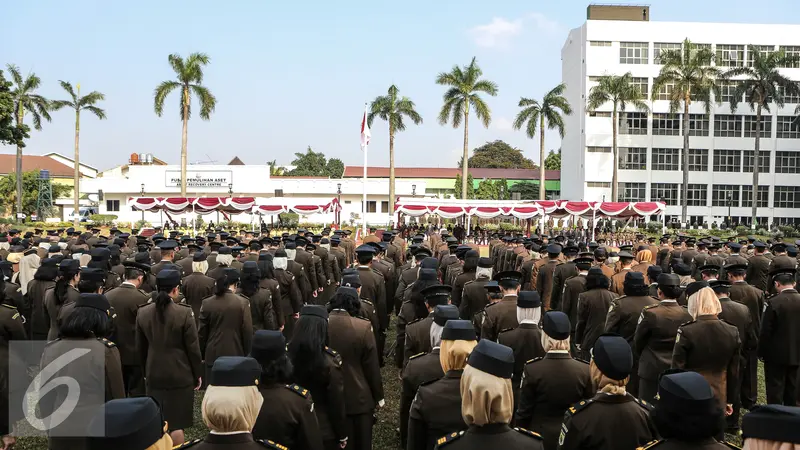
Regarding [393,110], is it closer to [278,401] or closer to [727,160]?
[727,160]

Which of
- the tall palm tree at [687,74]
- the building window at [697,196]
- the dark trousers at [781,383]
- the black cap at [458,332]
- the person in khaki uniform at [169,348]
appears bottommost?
the dark trousers at [781,383]

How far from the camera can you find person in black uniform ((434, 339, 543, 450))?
3006 mm

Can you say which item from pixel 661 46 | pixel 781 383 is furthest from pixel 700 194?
pixel 781 383

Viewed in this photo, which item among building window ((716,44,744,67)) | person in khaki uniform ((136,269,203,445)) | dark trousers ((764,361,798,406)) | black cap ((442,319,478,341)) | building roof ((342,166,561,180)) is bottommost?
dark trousers ((764,361,798,406))

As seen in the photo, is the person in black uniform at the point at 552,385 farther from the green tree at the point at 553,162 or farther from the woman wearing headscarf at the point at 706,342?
the green tree at the point at 553,162

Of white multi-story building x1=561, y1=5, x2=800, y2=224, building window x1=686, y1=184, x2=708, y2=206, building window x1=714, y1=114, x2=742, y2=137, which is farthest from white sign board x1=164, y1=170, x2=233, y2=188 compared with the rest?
building window x1=714, y1=114, x2=742, y2=137

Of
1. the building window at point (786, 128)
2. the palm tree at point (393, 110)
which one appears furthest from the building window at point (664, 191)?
the palm tree at point (393, 110)

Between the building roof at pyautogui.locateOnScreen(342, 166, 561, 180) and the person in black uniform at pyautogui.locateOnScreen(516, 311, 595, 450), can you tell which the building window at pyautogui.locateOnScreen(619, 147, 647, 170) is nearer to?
the building roof at pyautogui.locateOnScreen(342, 166, 561, 180)

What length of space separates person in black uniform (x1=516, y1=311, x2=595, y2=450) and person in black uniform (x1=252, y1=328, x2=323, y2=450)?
1.60 m

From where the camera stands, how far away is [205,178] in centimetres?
5609

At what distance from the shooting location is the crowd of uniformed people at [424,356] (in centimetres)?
294

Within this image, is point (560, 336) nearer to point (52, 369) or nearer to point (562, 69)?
point (52, 369)

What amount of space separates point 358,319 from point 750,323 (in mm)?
5032

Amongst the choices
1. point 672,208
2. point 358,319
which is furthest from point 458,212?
point 672,208
